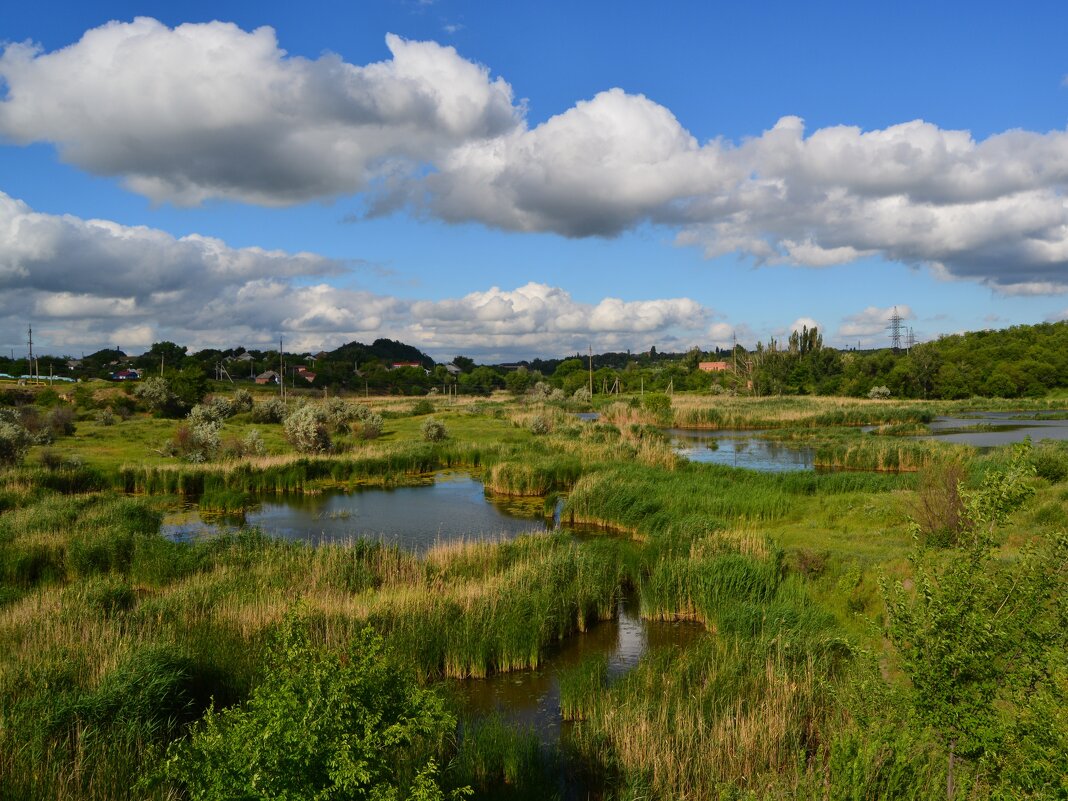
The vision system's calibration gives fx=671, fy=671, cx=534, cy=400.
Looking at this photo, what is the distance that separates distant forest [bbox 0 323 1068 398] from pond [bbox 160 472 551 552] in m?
38.8

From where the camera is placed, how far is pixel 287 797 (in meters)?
3.92

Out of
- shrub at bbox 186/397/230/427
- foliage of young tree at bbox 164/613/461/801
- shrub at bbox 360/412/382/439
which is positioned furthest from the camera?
shrub at bbox 360/412/382/439

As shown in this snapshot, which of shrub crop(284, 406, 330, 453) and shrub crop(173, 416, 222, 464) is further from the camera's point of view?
shrub crop(284, 406, 330, 453)

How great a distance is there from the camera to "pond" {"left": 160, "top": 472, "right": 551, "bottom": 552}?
19.2m

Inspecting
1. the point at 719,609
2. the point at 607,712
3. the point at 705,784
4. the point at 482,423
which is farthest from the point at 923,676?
the point at 482,423

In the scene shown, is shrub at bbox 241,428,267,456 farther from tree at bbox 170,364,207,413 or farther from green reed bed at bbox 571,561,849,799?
green reed bed at bbox 571,561,849,799

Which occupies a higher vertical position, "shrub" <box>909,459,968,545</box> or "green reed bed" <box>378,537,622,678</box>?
"shrub" <box>909,459,968,545</box>

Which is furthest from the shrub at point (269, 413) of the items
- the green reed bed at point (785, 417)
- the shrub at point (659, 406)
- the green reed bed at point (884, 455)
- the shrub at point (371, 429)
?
the green reed bed at point (884, 455)

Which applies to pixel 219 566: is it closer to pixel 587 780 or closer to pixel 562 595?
pixel 562 595

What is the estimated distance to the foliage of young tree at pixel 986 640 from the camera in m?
4.43

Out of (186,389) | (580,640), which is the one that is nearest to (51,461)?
(580,640)

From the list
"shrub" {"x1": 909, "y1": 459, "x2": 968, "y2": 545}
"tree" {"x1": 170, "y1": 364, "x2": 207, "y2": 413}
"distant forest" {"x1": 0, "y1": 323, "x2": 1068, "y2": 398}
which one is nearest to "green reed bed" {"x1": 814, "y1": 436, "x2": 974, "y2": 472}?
"shrub" {"x1": 909, "y1": 459, "x2": 968, "y2": 545}

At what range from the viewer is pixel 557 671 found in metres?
10.4

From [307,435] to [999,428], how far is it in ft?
150
